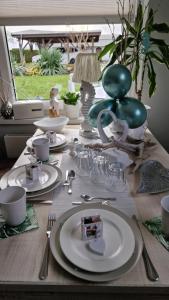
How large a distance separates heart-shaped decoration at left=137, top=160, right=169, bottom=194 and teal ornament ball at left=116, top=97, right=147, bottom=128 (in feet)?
0.86

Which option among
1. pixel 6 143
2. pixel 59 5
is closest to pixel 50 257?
pixel 6 143

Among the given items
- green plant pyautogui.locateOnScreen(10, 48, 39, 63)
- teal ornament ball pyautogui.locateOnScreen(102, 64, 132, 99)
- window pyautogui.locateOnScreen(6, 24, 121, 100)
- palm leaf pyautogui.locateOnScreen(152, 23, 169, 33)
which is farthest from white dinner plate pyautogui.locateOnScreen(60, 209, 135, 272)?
green plant pyautogui.locateOnScreen(10, 48, 39, 63)

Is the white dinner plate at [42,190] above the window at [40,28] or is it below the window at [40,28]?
below

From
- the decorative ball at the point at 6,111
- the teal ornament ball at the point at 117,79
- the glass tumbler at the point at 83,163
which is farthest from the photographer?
the decorative ball at the point at 6,111

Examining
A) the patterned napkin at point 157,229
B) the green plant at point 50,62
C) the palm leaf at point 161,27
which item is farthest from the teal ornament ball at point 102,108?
the green plant at point 50,62

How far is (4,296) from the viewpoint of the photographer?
0.60m

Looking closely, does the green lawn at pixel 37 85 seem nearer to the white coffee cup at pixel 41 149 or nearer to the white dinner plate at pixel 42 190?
the white coffee cup at pixel 41 149

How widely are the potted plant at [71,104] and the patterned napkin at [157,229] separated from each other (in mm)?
1234

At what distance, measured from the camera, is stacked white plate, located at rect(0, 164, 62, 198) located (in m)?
0.88

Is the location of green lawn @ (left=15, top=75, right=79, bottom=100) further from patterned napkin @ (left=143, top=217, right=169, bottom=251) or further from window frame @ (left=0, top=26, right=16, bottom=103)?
patterned napkin @ (left=143, top=217, right=169, bottom=251)

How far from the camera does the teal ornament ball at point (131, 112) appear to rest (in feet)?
3.86

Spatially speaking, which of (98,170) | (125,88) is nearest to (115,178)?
(98,170)

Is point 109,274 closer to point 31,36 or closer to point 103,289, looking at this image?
point 103,289

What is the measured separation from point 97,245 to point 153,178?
0.43m
